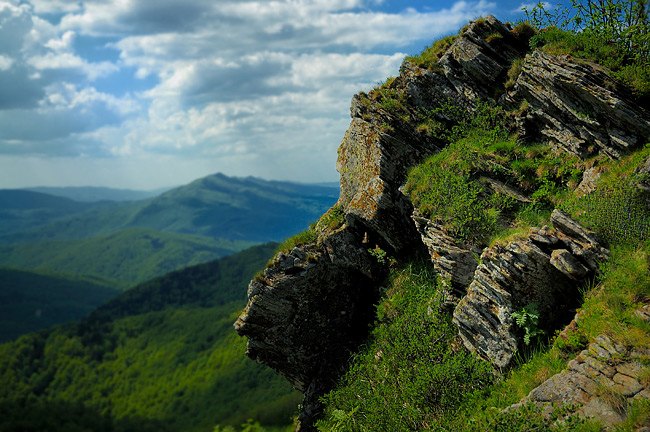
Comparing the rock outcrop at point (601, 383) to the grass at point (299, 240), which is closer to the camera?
the rock outcrop at point (601, 383)

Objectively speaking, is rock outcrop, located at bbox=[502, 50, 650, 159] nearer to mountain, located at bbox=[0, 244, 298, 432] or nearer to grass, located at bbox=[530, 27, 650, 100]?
grass, located at bbox=[530, 27, 650, 100]

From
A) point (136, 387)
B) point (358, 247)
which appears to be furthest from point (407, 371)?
point (136, 387)

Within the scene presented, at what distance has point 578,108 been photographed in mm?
13219

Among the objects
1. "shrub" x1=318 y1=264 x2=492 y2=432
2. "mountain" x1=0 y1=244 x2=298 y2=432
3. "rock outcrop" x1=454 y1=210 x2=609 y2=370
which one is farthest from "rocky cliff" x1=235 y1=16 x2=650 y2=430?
"mountain" x1=0 y1=244 x2=298 y2=432

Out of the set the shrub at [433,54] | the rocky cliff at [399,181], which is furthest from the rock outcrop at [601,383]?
the shrub at [433,54]

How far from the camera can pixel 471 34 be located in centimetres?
1738

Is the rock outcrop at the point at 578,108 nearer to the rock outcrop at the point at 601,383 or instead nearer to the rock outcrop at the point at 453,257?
the rock outcrop at the point at 453,257

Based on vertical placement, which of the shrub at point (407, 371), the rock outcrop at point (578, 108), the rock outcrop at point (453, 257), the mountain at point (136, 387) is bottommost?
the mountain at point (136, 387)

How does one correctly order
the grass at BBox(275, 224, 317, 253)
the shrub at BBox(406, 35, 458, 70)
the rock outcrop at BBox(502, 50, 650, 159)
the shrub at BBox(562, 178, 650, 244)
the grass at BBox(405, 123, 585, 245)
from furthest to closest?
the shrub at BBox(406, 35, 458, 70) < the grass at BBox(275, 224, 317, 253) < the grass at BBox(405, 123, 585, 245) < the rock outcrop at BBox(502, 50, 650, 159) < the shrub at BBox(562, 178, 650, 244)

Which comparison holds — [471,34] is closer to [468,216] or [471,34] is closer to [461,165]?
[461,165]

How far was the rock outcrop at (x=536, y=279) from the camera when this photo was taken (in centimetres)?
971

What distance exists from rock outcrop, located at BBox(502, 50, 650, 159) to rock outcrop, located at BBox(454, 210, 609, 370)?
4278mm

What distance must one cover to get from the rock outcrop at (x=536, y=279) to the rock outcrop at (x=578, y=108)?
4278mm

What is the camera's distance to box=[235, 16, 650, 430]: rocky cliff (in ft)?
41.3
